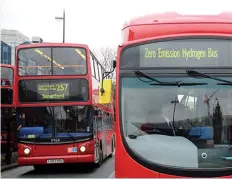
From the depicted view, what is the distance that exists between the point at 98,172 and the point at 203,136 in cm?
1007

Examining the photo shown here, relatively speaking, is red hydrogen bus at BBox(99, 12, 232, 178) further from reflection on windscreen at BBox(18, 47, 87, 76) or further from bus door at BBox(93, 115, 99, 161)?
bus door at BBox(93, 115, 99, 161)

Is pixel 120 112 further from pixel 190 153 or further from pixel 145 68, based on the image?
pixel 190 153

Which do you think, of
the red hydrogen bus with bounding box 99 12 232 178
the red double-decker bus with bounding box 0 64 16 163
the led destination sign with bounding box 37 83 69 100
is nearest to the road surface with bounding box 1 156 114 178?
the red double-decker bus with bounding box 0 64 16 163

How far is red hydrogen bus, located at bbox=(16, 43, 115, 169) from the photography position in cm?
1469

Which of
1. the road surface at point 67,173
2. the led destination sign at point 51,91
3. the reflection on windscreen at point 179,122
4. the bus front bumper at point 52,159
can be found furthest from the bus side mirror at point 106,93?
the bus front bumper at point 52,159

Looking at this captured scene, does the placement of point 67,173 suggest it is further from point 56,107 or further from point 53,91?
point 53,91

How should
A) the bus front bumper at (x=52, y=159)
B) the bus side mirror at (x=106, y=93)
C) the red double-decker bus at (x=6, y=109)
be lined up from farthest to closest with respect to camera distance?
the red double-decker bus at (x=6, y=109) → the bus front bumper at (x=52, y=159) → the bus side mirror at (x=106, y=93)

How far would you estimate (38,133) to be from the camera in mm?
14766

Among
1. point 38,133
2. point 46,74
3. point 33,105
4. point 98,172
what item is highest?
point 46,74

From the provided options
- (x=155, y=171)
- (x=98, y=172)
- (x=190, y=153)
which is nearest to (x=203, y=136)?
(x=190, y=153)

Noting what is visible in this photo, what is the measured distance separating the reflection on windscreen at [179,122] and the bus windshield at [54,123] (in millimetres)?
8459

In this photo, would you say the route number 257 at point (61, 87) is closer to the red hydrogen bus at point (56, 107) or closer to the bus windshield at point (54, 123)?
the red hydrogen bus at point (56, 107)

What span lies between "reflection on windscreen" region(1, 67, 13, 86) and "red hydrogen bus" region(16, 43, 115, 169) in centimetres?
512

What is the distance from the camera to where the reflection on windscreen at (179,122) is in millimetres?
6074
